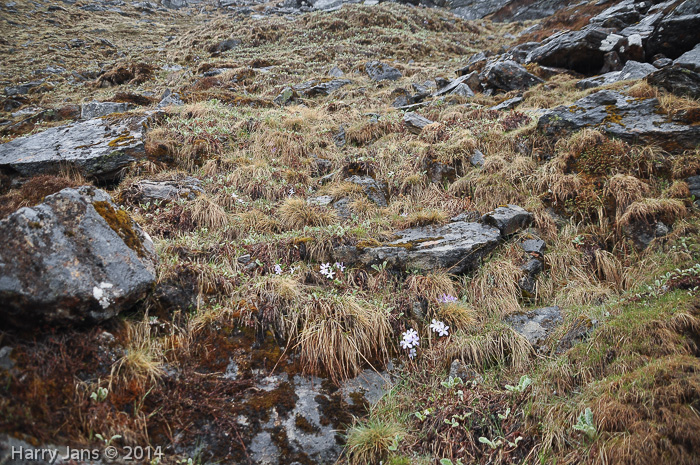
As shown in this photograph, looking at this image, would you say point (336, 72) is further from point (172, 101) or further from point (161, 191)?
point (161, 191)

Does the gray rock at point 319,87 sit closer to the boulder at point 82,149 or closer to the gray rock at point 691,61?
the boulder at point 82,149

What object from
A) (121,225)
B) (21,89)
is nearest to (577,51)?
(121,225)

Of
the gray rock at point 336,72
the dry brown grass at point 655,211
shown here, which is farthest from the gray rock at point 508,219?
the gray rock at point 336,72

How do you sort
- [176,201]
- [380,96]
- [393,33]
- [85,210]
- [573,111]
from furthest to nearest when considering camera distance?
1. [393,33]
2. [380,96]
3. [573,111]
4. [176,201]
5. [85,210]

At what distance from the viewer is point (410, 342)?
395 centimetres

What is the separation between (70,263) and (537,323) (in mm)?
4944

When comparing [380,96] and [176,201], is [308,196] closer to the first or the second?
[176,201]

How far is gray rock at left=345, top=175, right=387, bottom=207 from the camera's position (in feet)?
22.9

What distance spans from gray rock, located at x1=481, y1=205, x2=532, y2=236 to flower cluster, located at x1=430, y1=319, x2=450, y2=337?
2235mm

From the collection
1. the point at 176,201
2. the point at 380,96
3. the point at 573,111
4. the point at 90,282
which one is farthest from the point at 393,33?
the point at 90,282

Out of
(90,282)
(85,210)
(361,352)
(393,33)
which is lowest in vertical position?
(361,352)

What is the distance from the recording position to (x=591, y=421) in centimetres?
257

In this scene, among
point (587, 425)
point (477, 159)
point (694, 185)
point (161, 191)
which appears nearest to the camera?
point (587, 425)

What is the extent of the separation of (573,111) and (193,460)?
8618 mm
